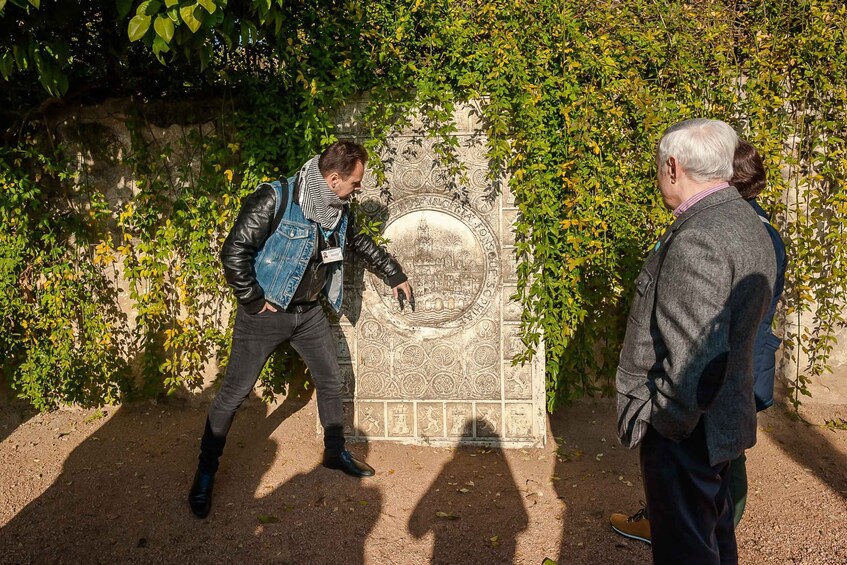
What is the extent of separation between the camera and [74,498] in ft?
11.8

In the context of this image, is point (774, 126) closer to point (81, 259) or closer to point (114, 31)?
point (114, 31)

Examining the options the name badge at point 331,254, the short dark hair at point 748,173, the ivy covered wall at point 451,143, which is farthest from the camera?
the ivy covered wall at point 451,143

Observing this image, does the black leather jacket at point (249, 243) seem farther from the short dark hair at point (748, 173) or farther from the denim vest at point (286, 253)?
the short dark hair at point (748, 173)

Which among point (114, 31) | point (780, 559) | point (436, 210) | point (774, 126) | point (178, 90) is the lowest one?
point (780, 559)

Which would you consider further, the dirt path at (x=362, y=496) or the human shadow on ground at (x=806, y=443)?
the human shadow on ground at (x=806, y=443)

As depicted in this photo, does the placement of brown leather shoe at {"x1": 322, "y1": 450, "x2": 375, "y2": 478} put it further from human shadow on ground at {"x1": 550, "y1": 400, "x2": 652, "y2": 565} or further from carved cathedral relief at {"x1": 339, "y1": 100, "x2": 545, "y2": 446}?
human shadow on ground at {"x1": 550, "y1": 400, "x2": 652, "y2": 565}

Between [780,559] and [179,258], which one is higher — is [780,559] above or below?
below

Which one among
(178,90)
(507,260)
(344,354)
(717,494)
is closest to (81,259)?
(178,90)

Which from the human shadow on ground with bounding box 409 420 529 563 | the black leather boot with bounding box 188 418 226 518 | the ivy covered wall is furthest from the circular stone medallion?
the black leather boot with bounding box 188 418 226 518

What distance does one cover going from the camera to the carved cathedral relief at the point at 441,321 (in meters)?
4.15

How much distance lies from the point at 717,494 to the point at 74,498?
3387 millimetres

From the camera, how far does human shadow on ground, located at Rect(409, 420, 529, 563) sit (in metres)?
3.12

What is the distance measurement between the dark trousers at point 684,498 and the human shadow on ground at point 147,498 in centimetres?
194

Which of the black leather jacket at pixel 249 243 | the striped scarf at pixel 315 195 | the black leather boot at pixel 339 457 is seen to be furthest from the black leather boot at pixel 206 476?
the striped scarf at pixel 315 195
